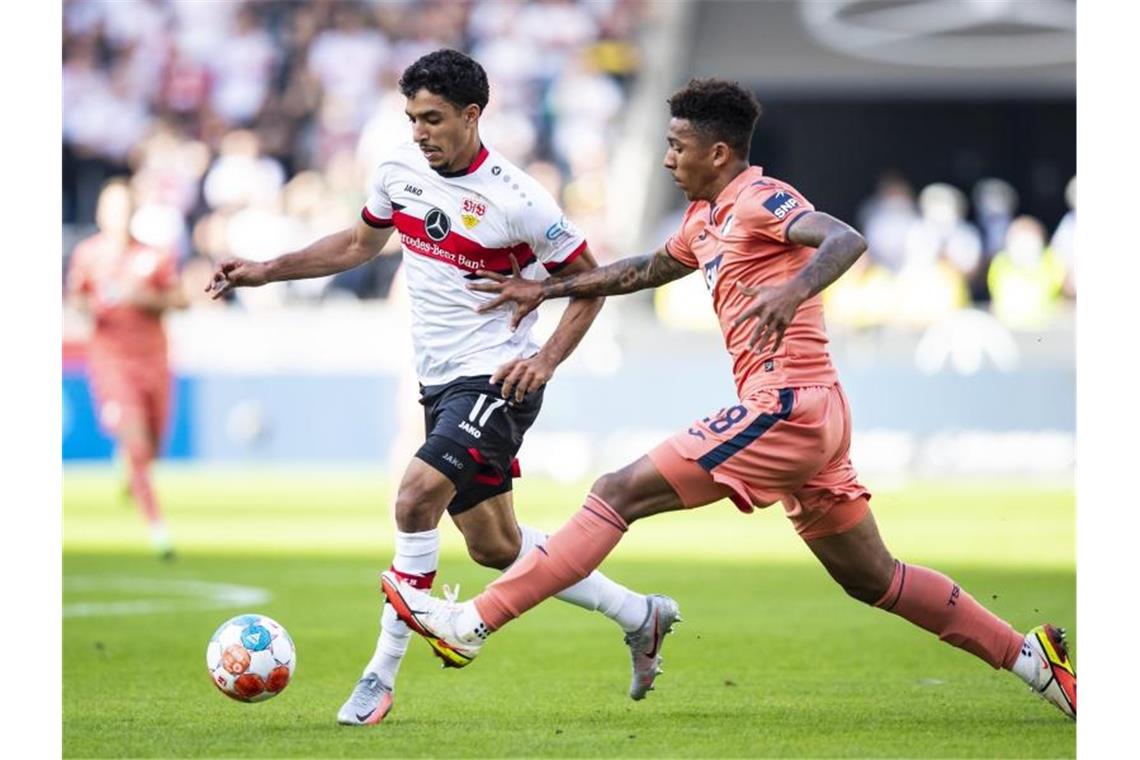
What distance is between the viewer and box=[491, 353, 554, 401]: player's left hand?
289 inches

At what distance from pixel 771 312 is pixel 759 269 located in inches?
24.5

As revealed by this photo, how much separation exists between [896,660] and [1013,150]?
24.2 meters

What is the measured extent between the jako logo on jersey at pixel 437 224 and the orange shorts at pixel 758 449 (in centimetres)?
145

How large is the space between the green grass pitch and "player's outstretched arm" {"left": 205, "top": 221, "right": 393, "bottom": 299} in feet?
5.65

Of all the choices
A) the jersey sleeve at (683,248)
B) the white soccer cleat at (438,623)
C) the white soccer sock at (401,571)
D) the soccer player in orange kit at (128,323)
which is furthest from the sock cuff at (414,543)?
the soccer player in orange kit at (128,323)

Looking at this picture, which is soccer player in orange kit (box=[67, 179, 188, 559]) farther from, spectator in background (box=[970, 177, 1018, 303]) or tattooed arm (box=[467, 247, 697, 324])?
spectator in background (box=[970, 177, 1018, 303])

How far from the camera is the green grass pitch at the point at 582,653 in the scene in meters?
6.82

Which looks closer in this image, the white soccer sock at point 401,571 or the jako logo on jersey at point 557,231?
the white soccer sock at point 401,571

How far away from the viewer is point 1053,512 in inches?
694

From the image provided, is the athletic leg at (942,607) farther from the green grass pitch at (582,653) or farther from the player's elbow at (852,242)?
the player's elbow at (852,242)

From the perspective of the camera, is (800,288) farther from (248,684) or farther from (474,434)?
(248,684)

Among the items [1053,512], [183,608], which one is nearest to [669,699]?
[183,608]

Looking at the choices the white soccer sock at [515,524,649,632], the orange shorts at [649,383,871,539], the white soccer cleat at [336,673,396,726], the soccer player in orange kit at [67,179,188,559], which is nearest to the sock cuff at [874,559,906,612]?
the orange shorts at [649,383,871,539]
